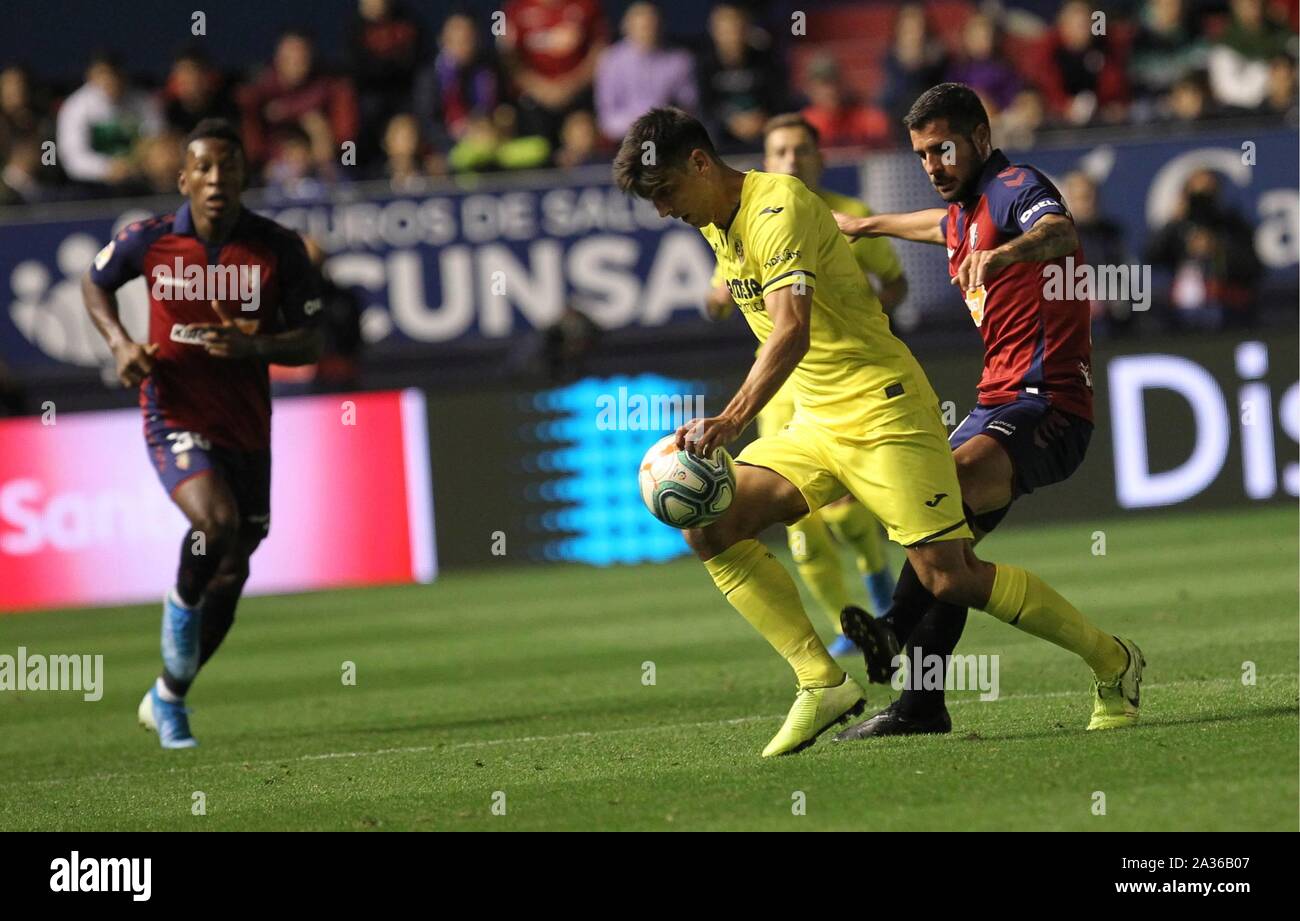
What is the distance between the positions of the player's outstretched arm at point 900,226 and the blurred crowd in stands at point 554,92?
34.6 feet

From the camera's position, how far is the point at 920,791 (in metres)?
6.14

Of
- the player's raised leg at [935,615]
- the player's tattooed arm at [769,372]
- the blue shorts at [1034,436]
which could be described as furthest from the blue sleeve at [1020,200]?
the player's tattooed arm at [769,372]

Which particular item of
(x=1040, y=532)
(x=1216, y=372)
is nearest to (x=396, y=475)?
(x=1040, y=532)

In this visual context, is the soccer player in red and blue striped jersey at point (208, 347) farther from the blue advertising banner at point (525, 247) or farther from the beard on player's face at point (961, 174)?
the blue advertising banner at point (525, 247)

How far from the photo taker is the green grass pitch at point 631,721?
20.2ft

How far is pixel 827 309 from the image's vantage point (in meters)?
7.05

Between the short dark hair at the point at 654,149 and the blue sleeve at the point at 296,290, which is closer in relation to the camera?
the short dark hair at the point at 654,149

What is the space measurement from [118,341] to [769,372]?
137 inches

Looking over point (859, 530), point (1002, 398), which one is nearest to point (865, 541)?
point (859, 530)

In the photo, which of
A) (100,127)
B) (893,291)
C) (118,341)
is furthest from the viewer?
(100,127)

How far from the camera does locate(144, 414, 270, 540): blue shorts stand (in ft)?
29.1

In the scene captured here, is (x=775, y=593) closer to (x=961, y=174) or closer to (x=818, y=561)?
(x=961, y=174)

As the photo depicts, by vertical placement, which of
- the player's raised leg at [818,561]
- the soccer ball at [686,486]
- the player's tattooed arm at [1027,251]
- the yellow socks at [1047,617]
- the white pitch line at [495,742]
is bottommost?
the white pitch line at [495,742]

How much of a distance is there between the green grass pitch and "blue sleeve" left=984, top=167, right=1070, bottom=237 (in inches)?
70.8
